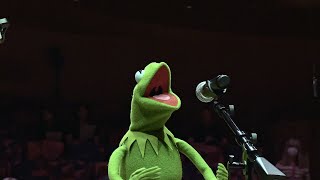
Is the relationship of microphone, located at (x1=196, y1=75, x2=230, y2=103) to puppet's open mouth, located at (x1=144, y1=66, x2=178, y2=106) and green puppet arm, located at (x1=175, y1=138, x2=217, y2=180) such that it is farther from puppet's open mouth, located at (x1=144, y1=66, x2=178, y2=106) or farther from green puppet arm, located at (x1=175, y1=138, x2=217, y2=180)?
green puppet arm, located at (x1=175, y1=138, x2=217, y2=180)

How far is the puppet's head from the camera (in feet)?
4.66

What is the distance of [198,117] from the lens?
2.23 m

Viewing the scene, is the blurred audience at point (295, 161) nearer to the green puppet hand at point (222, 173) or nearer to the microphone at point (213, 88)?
the green puppet hand at point (222, 173)

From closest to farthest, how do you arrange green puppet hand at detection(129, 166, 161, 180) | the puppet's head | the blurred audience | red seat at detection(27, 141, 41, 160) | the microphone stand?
the microphone stand, green puppet hand at detection(129, 166, 161, 180), the puppet's head, red seat at detection(27, 141, 41, 160), the blurred audience

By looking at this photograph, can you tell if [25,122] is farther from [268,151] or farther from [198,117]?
[268,151]

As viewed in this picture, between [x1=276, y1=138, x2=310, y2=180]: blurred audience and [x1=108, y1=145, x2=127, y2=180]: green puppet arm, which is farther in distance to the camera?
[x1=276, y1=138, x2=310, y2=180]: blurred audience

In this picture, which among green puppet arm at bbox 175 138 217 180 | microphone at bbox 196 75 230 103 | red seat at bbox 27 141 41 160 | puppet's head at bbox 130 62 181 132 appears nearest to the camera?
microphone at bbox 196 75 230 103

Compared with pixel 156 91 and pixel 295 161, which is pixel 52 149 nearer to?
pixel 156 91

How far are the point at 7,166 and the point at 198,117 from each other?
80 centimetres

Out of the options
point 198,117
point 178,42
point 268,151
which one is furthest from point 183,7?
point 268,151

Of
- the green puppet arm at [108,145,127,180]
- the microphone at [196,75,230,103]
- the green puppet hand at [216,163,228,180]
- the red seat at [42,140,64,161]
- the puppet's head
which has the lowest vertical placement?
the red seat at [42,140,64,161]

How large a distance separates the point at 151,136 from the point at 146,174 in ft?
0.53

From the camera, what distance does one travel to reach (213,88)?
1216 mm

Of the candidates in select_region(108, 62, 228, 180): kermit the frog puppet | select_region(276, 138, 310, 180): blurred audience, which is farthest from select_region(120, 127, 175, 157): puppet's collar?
select_region(276, 138, 310, 180): blurred audience
